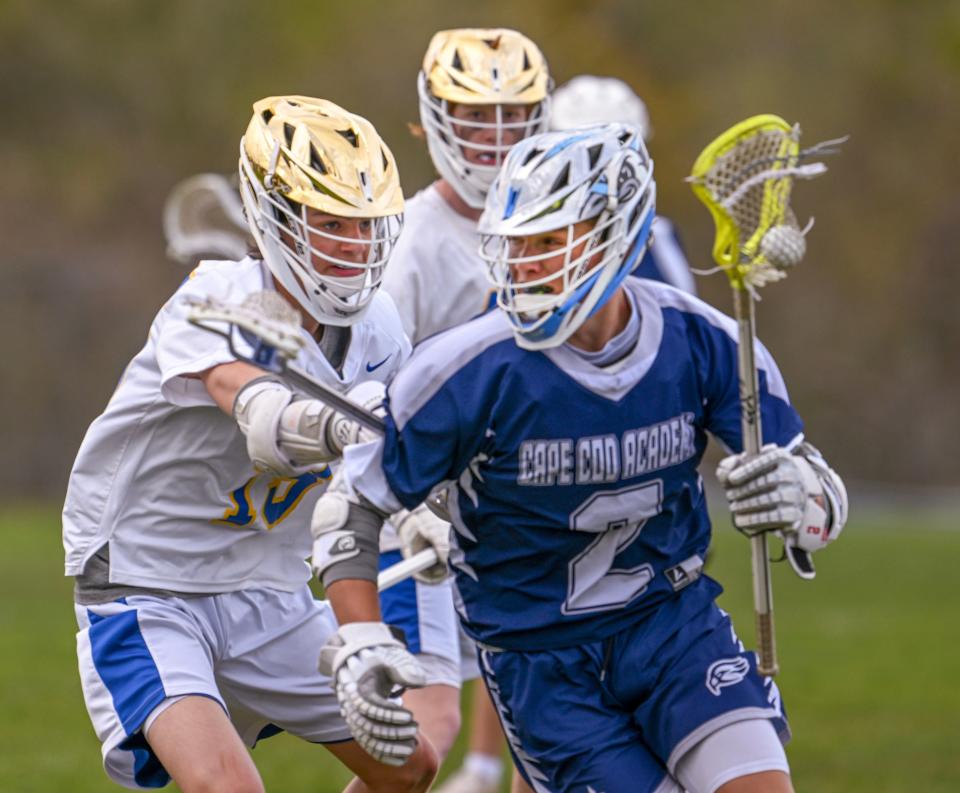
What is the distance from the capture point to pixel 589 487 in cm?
401

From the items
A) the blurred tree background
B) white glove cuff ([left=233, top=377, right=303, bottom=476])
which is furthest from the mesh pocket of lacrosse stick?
the blurred tree background

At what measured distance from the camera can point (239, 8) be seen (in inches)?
1355

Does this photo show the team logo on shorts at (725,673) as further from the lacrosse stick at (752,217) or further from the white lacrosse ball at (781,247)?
the white lacrosse ball at (781,247)

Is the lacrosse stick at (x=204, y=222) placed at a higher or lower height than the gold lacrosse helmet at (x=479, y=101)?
lower

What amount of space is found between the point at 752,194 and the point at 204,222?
3.47 m

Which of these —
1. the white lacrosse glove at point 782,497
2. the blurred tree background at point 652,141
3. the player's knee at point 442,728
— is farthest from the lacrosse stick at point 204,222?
the blurred tree background at point 652,141

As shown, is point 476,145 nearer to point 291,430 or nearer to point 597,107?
point 597,107

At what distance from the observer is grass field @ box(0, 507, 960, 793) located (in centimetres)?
723

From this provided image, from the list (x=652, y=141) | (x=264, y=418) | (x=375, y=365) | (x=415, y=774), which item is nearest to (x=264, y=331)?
(x=264, y=418)

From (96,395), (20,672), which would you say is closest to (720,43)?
(96,395)

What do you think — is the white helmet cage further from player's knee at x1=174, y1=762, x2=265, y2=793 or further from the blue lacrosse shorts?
player's knee at x1=174, y1=762, x2=265, y2=793

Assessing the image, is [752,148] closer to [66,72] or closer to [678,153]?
[678,153]

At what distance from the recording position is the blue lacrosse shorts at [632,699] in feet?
13.1

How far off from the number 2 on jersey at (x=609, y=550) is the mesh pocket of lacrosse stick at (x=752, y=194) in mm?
515
